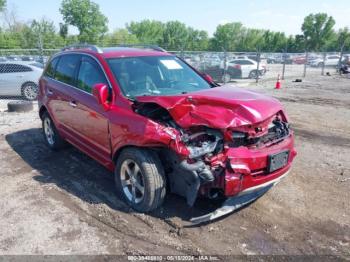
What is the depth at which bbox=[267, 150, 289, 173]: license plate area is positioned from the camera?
3.43 meters

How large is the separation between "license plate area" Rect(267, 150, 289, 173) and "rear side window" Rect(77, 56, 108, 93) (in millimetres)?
2287

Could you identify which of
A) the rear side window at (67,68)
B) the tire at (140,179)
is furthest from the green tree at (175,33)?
the tire at (140,179)

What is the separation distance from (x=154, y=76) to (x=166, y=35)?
82040 millimetres

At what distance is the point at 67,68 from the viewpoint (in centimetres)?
527

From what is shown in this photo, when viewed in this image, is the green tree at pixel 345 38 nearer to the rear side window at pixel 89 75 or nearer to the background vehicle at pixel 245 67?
the background vehicle at pixel 245 67

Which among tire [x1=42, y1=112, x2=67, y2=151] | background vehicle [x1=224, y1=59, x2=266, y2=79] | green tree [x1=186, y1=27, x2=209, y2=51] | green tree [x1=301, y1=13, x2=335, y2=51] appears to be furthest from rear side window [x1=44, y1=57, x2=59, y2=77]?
green tree [x1=186, y1=27, x2=209, y2=51]

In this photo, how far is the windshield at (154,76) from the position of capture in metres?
4.20

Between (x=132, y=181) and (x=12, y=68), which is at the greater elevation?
(x=12, y=68)

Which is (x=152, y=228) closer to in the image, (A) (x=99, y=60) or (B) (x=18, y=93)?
(A) (x=99, y=60)

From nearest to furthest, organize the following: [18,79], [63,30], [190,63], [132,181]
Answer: [132,181], [18,79], [190,63], [63,30]

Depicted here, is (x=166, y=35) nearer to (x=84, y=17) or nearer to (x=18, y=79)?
(x=84, y=17)

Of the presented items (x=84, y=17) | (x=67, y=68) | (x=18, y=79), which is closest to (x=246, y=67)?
(x=18, y=79)

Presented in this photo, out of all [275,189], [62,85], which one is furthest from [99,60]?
[275,189]

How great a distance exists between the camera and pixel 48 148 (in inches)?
247
